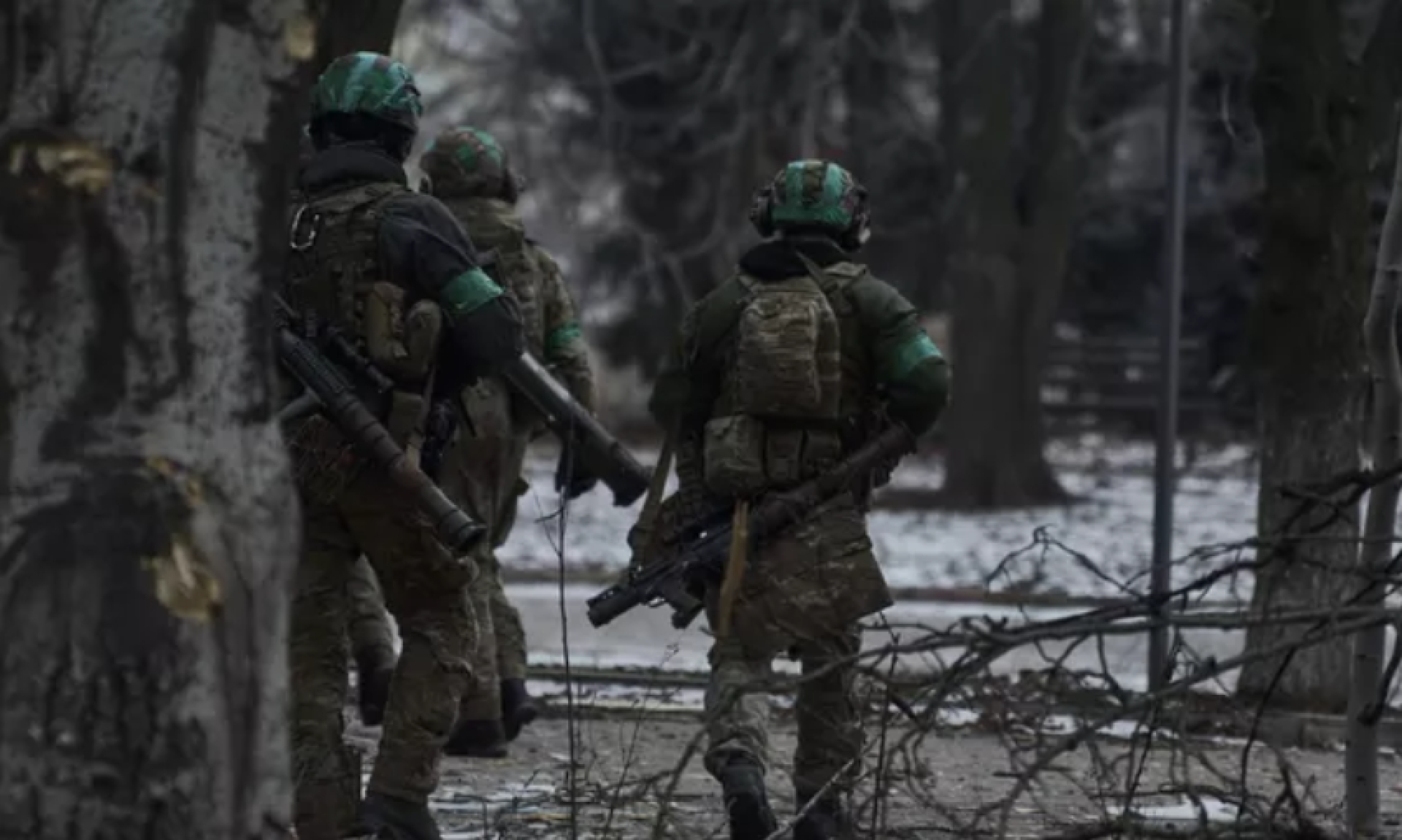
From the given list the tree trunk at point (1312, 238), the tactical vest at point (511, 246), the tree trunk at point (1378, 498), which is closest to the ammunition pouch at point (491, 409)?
the tactical vest at point (511, 246)

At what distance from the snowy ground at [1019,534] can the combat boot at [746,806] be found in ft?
16.8

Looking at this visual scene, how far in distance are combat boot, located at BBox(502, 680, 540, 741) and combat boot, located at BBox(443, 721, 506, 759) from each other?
23 centimetres

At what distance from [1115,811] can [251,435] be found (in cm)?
384

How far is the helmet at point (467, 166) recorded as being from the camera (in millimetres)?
9188

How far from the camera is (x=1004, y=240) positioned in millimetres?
23125

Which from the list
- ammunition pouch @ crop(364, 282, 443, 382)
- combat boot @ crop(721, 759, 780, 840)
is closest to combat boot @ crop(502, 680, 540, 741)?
combat boot @ crop(721, 759, 780, 840)

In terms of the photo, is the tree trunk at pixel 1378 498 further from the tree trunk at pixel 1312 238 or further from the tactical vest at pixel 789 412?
the tree trunk at pixel 1312 238

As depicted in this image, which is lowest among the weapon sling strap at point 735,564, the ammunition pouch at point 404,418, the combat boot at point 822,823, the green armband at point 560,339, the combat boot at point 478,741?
the combat boot at point 822,823

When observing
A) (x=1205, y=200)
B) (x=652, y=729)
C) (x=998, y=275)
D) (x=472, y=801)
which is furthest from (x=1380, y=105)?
(x=1205, y=200)

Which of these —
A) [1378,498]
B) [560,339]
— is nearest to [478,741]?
[560,339]

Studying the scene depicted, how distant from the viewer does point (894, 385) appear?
7293mm

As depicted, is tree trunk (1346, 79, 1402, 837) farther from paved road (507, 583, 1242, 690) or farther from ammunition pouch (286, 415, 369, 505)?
paved road (507, 583, 1242, 690)

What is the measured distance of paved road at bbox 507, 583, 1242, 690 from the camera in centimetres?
1221

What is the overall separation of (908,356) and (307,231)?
156 centimetres
